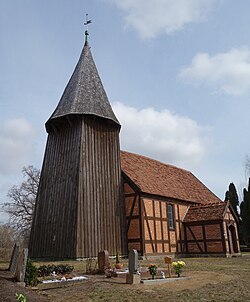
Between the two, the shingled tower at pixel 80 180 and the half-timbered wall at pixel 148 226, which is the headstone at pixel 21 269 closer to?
the shingled tower at pixel 80 180

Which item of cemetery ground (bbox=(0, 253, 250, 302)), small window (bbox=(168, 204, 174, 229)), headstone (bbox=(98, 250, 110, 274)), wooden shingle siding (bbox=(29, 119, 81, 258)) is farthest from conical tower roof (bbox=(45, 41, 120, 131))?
cemetery ground (bbox=(0, 253, 250, 302))

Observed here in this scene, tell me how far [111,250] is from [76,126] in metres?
8.07

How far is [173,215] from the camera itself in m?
24.6

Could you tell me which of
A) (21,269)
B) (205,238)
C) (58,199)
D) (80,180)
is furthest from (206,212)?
(21,269)

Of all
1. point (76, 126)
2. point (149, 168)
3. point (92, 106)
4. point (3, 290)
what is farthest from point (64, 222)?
point (3, 290)

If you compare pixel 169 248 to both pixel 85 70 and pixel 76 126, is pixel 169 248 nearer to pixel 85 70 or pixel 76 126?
pixel 76 126

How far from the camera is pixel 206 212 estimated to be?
2488 cm

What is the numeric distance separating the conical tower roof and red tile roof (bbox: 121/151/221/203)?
3.89 m

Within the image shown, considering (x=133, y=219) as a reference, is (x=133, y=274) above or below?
below

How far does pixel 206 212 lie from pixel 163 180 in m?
4.12

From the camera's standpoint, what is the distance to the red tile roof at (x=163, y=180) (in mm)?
23670

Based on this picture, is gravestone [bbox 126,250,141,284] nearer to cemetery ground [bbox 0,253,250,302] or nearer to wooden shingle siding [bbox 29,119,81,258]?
cemetery ground [bbox 0,253,250,302]

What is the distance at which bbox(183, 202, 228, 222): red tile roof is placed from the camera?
23.8m

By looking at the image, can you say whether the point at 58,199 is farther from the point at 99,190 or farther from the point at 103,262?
the point at 103,262
